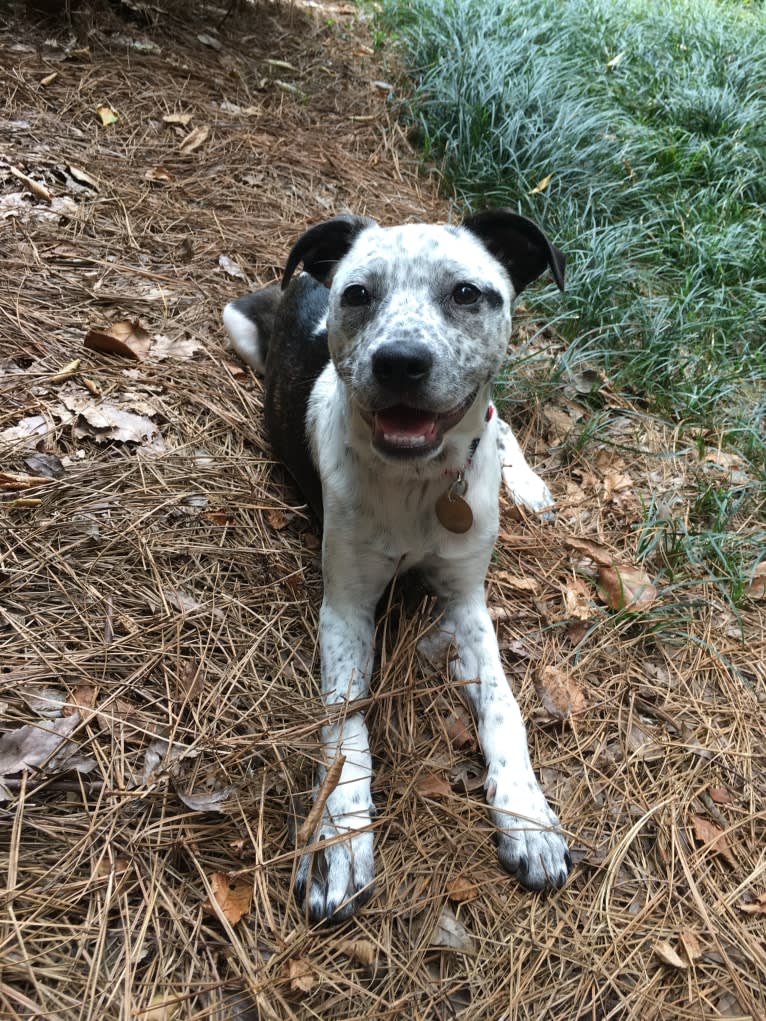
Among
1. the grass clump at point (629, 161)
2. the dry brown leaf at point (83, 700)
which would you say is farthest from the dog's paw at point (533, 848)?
the grass clump at point (629, 161)

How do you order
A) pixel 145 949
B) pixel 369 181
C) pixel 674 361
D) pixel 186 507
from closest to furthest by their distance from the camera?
pixel 145 949 < pixel 186 507 < pixel 674 361 < pixel 369 181

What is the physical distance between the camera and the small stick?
1934 millimetres

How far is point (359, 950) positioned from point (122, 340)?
2.65 metres

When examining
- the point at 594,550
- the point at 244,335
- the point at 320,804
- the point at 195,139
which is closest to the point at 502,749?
the point at 320,804

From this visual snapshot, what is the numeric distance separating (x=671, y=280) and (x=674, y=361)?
0.94 m

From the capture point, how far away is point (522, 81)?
5.23m

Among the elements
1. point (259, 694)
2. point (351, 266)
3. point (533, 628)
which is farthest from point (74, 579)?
point (533, 628)

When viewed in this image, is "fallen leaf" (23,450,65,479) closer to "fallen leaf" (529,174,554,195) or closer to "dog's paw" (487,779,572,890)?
"dog's paw" (487,779,572,890)

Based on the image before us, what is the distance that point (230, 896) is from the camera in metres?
1.86

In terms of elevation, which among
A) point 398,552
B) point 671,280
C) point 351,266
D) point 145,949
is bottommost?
point 145,949

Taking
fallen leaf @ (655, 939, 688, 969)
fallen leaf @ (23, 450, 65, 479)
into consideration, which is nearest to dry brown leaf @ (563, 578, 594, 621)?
fallen leaf @ (655, 939, 688, 969)

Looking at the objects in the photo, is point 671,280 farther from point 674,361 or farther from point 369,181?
point 369,181

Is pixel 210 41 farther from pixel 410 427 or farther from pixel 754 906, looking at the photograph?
pixel 754 906

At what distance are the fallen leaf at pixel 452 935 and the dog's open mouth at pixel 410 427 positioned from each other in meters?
1.30
